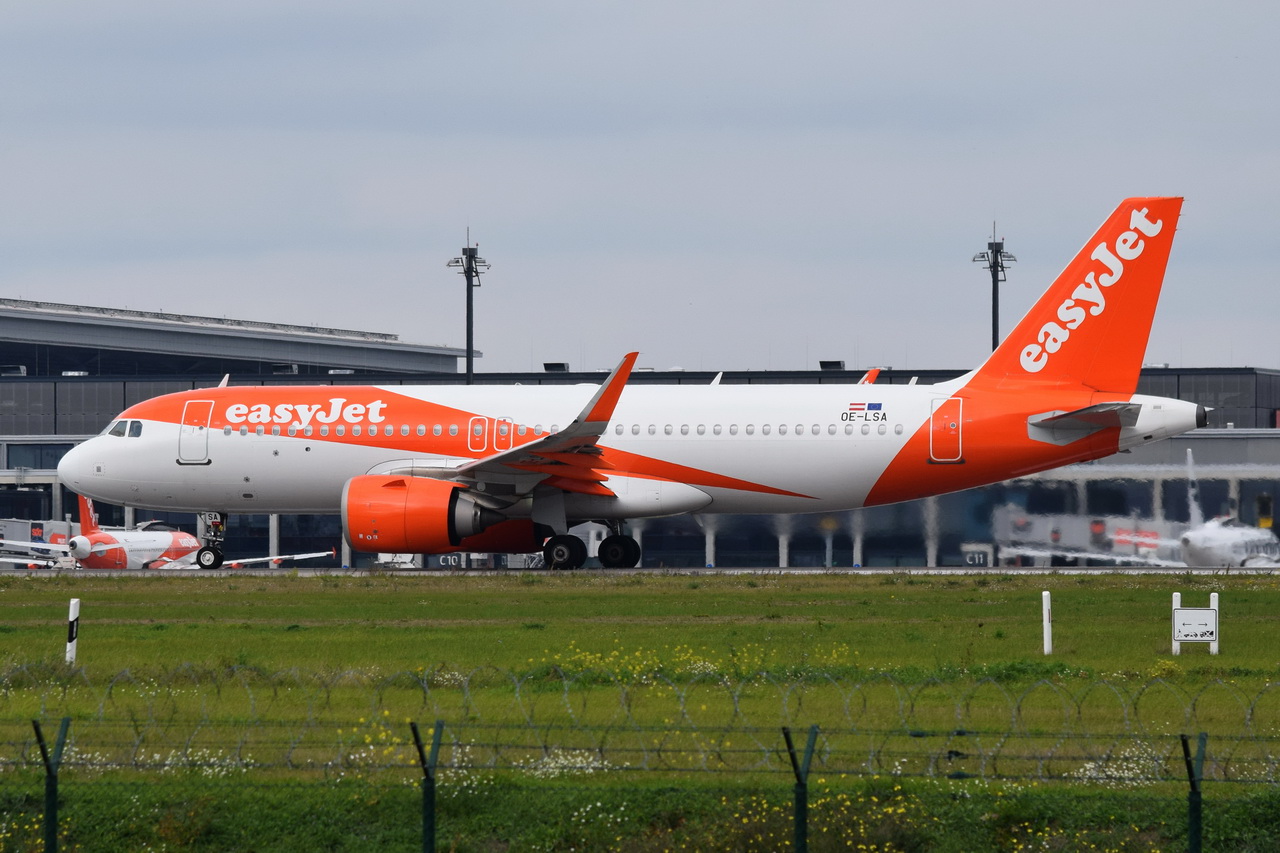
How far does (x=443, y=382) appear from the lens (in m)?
60.3

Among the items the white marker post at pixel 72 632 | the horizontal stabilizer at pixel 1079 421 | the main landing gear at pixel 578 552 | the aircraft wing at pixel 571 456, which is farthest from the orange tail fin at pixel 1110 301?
the white marker post at pixel 72 632

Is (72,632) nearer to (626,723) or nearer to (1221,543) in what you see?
(626,723)

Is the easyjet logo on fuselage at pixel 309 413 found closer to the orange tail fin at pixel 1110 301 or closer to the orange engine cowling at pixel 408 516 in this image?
the orange engine cowling at pixel 408 516

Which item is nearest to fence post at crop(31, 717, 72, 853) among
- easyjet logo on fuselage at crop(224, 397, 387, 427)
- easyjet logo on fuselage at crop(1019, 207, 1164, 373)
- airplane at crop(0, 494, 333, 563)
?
easyjet logo on fuselage at crop(224, 397, 387, 427)

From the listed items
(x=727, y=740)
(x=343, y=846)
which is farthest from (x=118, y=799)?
(x=727, y=740)

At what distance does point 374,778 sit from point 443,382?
48.6 m

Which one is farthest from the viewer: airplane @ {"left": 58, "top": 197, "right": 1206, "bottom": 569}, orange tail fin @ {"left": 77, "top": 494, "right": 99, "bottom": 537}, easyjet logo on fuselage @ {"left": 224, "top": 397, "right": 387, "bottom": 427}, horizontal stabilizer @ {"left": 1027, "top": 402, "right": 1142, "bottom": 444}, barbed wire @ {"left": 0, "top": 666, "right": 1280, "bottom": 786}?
orange tail fin @ {"left": 77, "top": 494, "right": 99, "bottom": 537}

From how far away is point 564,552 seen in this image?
33.7 metres

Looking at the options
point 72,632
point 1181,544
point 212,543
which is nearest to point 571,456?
point 212,543

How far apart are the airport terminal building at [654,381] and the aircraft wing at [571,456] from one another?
5355 millimetres

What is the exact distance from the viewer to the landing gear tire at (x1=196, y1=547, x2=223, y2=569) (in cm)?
3725

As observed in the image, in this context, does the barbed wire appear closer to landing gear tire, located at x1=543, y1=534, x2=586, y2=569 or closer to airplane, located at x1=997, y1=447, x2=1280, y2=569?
landing gear tire, located at x1=543, y1=534, x2=586, y2=569

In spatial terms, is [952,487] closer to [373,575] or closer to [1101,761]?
[373,575]

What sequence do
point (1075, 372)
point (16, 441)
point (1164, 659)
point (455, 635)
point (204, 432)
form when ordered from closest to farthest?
1. point (1164, 659)
2. point (455, 635)
3. point (1075, 372)
4. point (204, 432)
5. point (16, 441)
